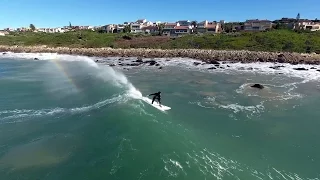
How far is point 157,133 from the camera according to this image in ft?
63.5

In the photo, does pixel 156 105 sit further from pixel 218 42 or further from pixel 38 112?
pixel 218 42

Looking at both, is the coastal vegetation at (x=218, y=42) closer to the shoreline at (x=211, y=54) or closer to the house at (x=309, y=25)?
the shoreline at (x=211, y=54)

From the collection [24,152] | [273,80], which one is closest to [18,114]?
[24,152]

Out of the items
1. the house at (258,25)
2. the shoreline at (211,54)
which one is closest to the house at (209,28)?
the house at (258,25)

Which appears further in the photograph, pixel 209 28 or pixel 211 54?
pixel 209 28

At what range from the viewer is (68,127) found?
2102 centimetres

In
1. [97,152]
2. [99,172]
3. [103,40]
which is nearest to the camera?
[99,172]

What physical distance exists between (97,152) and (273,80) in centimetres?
3332

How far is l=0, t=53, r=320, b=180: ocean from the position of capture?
50.1 feet

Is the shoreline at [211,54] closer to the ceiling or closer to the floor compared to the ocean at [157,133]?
closer to the ceiling

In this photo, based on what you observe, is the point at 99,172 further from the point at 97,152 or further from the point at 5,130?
the point at 5,130

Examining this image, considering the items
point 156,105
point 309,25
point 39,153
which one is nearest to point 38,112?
point 39,153

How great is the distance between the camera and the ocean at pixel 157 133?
50.1ft

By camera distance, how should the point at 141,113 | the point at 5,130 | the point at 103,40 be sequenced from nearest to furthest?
the point at 5,130
the point at 141,113
the point at 103,40
